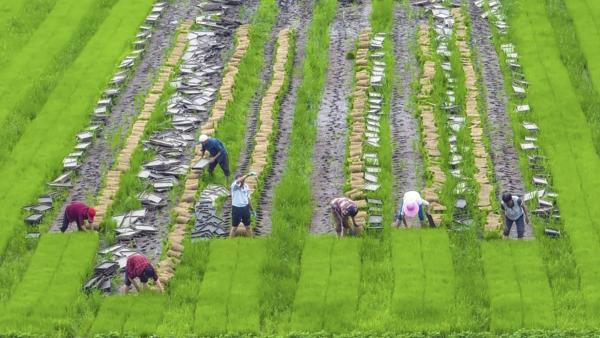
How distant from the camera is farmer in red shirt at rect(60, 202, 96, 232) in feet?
86.7

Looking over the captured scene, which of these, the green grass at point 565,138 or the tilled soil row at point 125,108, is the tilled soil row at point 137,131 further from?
the green grass at point 565,138

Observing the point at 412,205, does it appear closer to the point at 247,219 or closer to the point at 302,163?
the point at 247,219

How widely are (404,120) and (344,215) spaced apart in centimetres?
693

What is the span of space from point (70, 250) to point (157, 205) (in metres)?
2.88

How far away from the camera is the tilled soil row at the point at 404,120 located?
2872 cm

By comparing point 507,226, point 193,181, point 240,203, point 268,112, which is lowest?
point 268,112

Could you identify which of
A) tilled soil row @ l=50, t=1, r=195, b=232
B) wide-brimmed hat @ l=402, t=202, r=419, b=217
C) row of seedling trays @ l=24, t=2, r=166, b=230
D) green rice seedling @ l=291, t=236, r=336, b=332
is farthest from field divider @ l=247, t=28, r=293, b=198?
row of seedling trays @ l=24, t=2, r=166, b=230

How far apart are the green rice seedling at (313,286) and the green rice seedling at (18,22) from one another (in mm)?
16045

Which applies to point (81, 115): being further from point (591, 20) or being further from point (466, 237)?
point (591, 20)

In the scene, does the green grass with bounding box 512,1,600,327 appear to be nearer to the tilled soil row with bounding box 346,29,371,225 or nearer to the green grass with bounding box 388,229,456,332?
the green grass with bounding box 388,229,456,332

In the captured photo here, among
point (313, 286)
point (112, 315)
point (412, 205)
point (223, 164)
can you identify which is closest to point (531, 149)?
point (412, 205)

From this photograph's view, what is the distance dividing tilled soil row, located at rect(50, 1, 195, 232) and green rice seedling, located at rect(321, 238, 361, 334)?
24.0 ft

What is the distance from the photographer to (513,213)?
2547 cm

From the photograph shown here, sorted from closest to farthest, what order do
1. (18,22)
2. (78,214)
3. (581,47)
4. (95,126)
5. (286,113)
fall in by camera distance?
(78,214) < (95,126) < (286,113) < (581,47) < (18,22)
